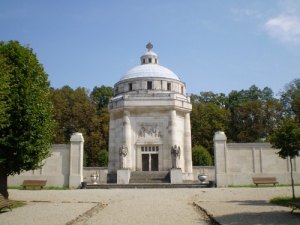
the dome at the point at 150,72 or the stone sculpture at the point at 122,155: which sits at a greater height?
the dome at the point at 150,72

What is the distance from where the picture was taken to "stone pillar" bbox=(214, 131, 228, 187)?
29.3 m

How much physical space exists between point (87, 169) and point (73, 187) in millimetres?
12883

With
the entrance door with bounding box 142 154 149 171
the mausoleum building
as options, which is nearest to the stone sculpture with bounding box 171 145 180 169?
the mausoleum building

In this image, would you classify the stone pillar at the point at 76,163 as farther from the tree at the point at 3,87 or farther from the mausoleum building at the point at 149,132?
the tree at the point at 3,87

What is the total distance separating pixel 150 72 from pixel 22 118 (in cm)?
2711

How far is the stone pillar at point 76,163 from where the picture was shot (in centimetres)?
2931

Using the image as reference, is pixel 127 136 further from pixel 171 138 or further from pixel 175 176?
pixel 175 176

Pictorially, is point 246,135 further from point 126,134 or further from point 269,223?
point 269,223

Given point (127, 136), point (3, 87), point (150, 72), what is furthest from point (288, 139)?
point (150, 72)

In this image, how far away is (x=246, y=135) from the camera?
55.8m

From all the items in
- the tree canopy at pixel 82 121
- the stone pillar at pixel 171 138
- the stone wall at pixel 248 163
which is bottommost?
the stone wall at pixel 248 163

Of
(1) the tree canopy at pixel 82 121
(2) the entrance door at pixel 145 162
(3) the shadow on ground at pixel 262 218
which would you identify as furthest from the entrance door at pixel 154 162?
(3) the shadow on ground at pixel 262 218

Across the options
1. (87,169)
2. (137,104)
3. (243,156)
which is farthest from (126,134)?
(243,156)

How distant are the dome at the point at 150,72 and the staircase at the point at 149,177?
13.0m
